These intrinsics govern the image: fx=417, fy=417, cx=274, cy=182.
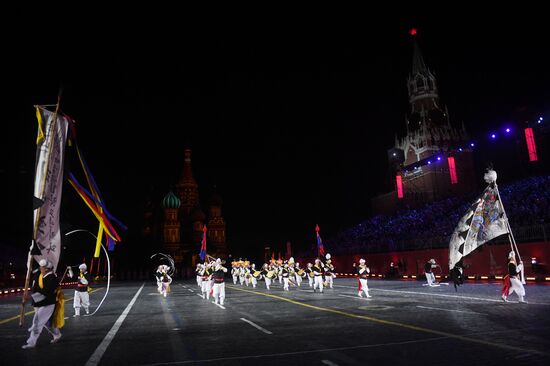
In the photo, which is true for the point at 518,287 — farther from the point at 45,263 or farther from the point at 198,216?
the point at 198,216

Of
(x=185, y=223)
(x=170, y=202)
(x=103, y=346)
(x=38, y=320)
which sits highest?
(x=170, y=202)

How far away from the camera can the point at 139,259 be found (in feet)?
277

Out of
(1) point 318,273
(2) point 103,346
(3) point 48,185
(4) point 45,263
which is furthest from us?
(1) point 318,273

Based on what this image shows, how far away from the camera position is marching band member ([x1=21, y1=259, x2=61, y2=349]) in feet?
29.4

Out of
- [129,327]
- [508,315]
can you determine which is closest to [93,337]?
[129,327]

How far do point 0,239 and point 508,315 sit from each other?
205 feet

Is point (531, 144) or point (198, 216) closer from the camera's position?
point (531, 144)

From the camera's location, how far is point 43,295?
921 cm

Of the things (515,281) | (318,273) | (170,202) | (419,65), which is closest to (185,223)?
(170,202)

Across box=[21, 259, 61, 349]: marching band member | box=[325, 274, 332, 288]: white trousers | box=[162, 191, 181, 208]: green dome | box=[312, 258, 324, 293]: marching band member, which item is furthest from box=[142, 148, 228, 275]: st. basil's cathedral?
box=[21, 259, 61, 349]: marching band member

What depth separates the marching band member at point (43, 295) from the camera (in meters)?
8.95

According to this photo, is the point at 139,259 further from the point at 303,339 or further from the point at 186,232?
the point at 303,339

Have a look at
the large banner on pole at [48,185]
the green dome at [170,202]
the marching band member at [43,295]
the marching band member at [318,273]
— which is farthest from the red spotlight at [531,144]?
the green dome at [170,202]

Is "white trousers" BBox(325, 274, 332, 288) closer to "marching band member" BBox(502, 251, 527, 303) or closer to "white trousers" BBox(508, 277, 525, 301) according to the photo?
"marching band member" BBox(502, 251, 527, 303)
